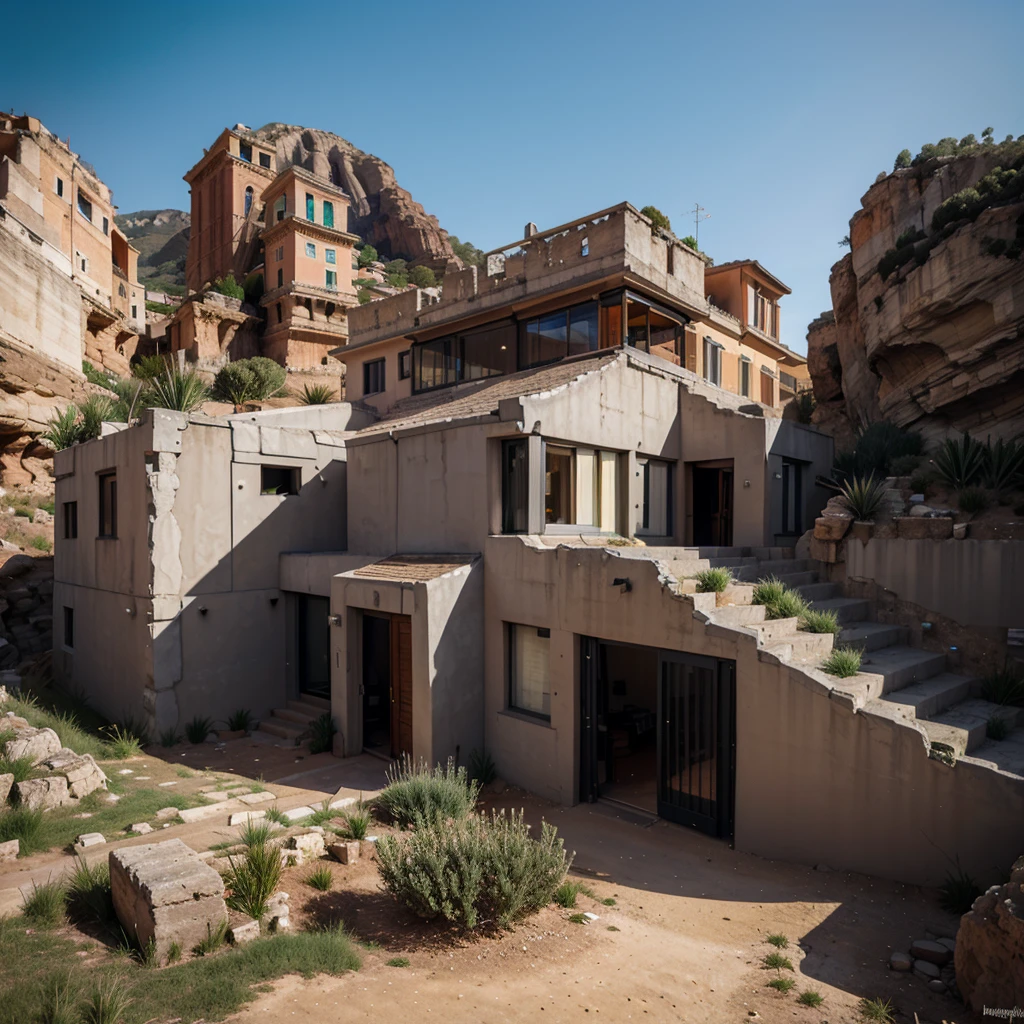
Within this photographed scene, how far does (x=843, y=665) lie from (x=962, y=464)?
249 inches

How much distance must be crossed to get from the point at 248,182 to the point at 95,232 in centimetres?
1380

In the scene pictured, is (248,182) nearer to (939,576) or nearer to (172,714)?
(172,714)

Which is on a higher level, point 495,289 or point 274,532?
point 495,289

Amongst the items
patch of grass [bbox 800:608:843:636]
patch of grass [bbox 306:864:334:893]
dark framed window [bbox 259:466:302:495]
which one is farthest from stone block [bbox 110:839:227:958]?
dark framed window [bbox 259:466:302:495]

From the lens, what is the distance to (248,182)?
5097 cm

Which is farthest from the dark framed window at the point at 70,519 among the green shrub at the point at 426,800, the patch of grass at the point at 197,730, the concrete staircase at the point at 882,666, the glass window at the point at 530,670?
the concrete staircase at the point at 882,666

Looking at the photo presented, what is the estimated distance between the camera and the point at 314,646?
15352 mm

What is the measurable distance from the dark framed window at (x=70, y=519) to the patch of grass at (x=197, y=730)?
7331 millimetres

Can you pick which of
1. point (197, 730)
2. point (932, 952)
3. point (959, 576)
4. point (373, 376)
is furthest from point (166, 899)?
point (373, 376)

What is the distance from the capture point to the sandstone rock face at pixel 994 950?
486 centimetres

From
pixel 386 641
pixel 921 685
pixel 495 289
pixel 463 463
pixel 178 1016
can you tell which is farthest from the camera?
pixel 495 289

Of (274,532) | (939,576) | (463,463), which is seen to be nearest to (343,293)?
(274,532)

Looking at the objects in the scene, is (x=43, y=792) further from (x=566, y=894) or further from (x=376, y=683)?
(x=566, y=894)

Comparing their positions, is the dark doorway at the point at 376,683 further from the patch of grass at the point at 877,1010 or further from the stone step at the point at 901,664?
the patch of grass at the point at 877,1010
